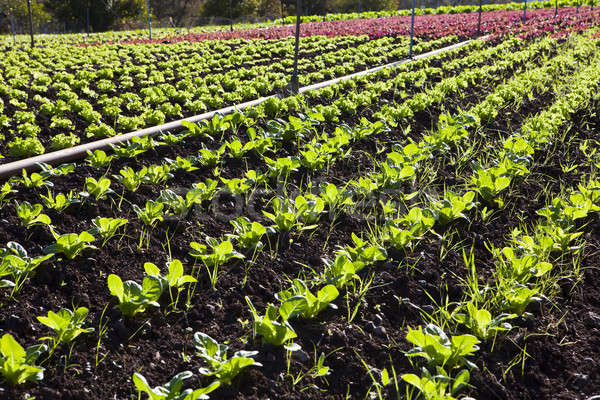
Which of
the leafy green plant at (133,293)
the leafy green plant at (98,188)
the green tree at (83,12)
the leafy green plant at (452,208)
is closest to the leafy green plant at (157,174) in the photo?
the leafy green plant at (98,188)

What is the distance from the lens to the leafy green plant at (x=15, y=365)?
2211 mm

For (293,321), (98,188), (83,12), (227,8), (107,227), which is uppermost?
(227,8)

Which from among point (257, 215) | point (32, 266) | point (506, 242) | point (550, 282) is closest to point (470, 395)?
point (550, 282)

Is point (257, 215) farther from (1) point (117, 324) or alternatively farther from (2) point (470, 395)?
(2) point (470, 395)

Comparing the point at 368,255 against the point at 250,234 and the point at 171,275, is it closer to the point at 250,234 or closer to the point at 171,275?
the point at 250,234

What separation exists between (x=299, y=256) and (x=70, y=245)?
1.45m

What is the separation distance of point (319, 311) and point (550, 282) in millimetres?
1458

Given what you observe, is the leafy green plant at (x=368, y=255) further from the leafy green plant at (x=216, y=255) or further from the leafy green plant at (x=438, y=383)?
the leafy green plant at (x=438, y=383)

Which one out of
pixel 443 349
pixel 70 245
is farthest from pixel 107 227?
pixel 443 349

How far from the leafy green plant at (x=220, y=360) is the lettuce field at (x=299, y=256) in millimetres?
13

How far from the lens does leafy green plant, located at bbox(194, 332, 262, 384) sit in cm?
234

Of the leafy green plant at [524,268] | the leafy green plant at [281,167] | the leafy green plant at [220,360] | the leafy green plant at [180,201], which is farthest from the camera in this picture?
the leafy green plant at [281,167]

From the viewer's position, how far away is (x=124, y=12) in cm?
2994

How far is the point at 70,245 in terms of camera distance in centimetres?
318
